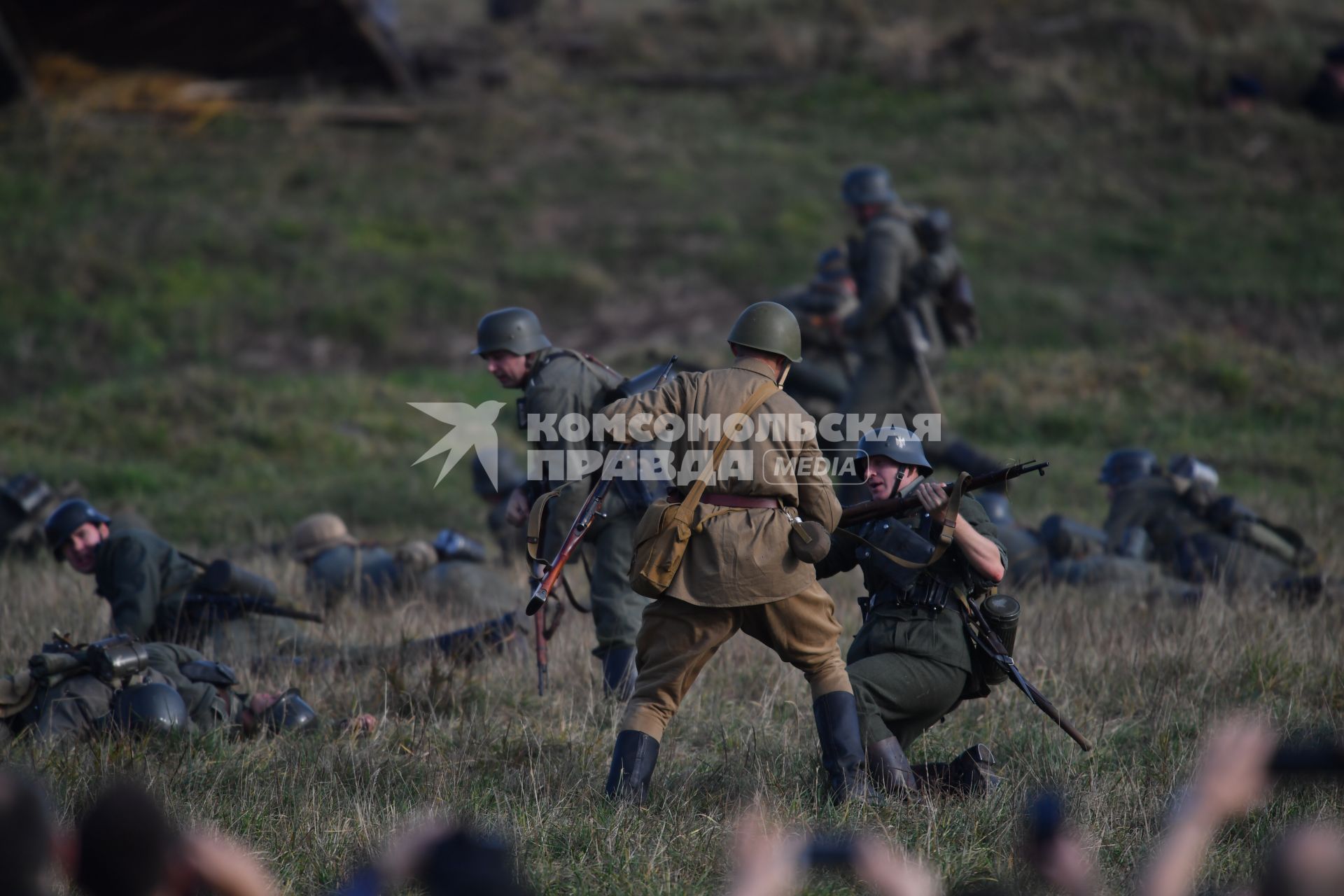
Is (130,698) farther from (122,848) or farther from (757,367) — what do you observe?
(122,848)

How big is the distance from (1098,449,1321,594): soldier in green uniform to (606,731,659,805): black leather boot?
16.0 feet

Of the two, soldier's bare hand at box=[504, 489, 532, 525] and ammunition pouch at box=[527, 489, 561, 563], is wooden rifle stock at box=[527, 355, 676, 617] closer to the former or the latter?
ammunition pouch at box=[527, 489, 561, 563]

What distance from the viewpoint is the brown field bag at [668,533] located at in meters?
4.56

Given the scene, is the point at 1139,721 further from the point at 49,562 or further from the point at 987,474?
the point at 49,562

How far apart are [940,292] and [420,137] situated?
13306 millimetres

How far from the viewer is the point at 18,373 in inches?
603

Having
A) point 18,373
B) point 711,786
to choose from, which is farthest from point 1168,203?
point 711,786

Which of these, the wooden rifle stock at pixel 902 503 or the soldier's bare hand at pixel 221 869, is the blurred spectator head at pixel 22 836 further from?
the wooden rifle stock at pixel 902 503

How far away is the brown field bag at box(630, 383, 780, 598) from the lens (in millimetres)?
4559

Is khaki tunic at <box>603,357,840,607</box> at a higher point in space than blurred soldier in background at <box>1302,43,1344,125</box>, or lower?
higher

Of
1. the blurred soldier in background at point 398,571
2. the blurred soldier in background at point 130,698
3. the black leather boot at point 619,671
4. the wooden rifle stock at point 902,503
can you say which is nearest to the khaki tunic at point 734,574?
the wooden rifle stock at point 902,503

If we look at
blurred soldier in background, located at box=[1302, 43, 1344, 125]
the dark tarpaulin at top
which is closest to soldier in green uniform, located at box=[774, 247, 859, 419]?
the dark tarpaulin at top

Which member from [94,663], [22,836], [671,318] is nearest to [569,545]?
[94,663]

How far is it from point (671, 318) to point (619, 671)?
11.1 metres
